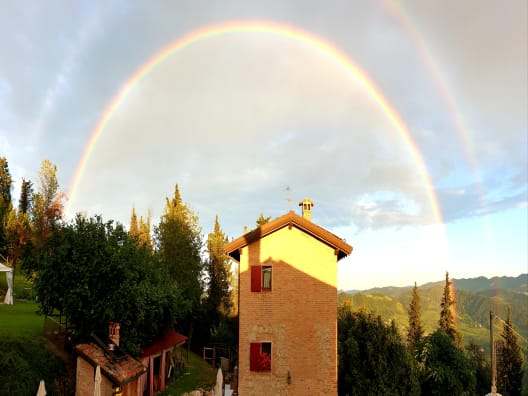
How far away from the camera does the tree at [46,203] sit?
3847 centimetres

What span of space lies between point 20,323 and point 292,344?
52.4ft

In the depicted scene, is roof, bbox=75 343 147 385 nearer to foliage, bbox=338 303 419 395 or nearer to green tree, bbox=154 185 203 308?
foliage, bbox=338 303 419 395

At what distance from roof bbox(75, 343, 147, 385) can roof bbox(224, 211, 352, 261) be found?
6.56 m

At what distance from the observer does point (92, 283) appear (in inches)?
777

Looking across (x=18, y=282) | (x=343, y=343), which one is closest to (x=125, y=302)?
(x=343, y=343)

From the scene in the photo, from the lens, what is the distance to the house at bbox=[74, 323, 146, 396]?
52.5 feet

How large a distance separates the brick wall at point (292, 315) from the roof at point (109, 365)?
4749 millimetres

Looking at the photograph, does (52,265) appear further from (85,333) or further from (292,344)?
(292,344)

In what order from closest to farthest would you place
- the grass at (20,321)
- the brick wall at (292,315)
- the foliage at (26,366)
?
the foliage at (26,366) < the brick wall at (292,315) < the grass at (20,321)

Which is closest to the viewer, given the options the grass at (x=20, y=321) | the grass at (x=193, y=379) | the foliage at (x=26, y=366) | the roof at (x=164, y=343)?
the foliage at (x=26, y=366)

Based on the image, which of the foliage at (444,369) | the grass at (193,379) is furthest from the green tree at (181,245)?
the foliage at (444,369)

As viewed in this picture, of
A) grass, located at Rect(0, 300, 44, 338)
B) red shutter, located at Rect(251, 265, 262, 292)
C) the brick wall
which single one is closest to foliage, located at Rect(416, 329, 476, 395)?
the brick wall

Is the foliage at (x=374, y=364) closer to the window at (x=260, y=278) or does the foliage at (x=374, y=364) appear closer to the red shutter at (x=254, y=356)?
the red shutter at (x=254, y=356)

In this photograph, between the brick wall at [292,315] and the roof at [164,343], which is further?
the roof at [164,343]
